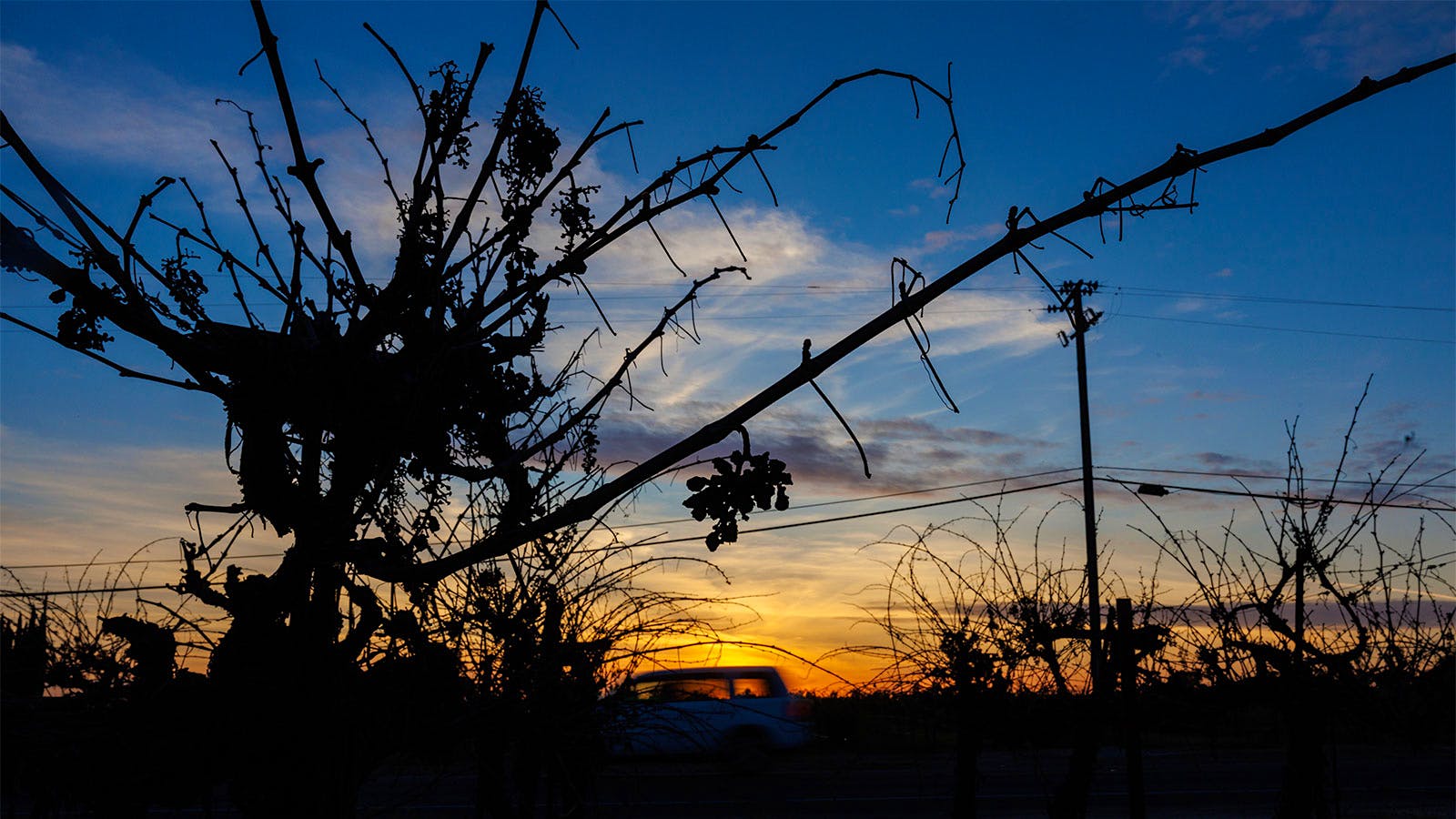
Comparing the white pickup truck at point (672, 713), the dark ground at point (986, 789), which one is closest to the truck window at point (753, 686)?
the dark ground at point (986, 789)

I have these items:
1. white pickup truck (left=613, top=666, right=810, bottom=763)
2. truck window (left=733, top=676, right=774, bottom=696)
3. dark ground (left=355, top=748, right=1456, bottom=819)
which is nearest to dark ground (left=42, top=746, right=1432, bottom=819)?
dark ground (left=355, top=748, right=1456, bottom=819)

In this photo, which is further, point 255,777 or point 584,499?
point 255,777

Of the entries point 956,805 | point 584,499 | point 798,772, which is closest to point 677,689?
point 584,499

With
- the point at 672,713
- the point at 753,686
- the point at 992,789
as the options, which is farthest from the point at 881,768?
the point at 672,713

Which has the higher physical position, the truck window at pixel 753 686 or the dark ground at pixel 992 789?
the truck window at pixel 753 686

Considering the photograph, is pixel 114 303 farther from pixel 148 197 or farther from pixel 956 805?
pixel 956 805

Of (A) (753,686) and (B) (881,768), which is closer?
(A) (753,686)

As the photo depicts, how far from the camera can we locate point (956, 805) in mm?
11375

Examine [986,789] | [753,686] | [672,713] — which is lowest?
[986,789]

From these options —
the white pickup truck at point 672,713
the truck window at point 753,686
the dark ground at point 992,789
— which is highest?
the truck window at point 753,686

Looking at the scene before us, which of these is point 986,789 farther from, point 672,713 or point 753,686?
point 672,713

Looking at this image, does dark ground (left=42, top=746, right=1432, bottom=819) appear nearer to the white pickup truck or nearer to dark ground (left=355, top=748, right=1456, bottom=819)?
dark ground (left=355, top=748, right=1456, bottom=819)

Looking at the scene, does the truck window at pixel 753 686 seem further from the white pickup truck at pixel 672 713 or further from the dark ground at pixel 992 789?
the white pickup truck at pixel 672 713

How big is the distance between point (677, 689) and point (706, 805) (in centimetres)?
1479
